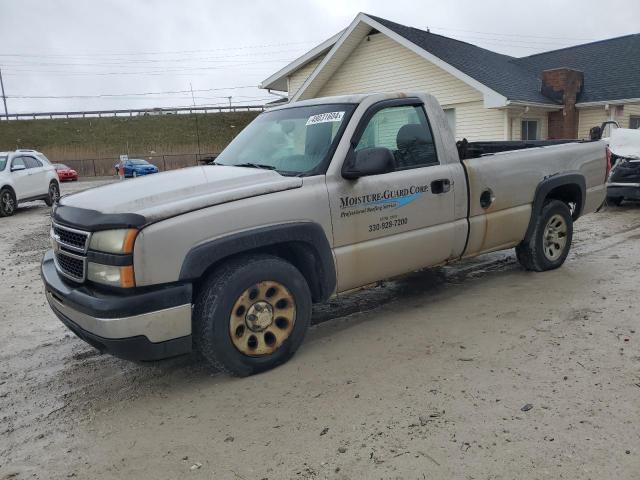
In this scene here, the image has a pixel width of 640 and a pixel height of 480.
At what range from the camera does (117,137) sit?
195 ft

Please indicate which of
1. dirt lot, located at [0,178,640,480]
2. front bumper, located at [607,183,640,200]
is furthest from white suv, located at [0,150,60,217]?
front bumper, located at [607,183,640,200]

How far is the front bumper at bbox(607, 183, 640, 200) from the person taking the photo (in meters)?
10.4

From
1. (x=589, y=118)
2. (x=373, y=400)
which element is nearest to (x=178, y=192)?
(x=373, y=400)

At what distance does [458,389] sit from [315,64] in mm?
A: 18718

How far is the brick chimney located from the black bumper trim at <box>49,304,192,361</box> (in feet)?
59.0

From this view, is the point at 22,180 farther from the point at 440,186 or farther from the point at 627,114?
the point at 627,114

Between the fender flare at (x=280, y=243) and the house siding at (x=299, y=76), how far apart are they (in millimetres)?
17466

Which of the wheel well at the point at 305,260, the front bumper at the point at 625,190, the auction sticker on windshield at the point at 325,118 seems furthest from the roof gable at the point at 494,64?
the wheel well at the point at 305,260

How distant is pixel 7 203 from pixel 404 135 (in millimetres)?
12896

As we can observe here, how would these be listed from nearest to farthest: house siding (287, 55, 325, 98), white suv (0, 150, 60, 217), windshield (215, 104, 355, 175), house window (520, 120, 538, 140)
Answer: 1. windshield (215, 104, 355, 175)
2. white suv (0, 150, 60, 217)
3. house window (520, 120, 538, 140)
4. house siding (287, 55, 325, 98)

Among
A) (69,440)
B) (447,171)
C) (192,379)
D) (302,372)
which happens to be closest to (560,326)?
(447,171)

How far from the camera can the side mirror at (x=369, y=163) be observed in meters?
3.86

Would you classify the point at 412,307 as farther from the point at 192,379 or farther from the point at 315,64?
the point at 315,64

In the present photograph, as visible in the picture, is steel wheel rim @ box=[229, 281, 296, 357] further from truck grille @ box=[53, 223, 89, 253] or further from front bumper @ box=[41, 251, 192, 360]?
truck grille @ box=[53, 223, 89, 253]
